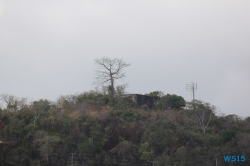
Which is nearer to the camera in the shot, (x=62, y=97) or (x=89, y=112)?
(x=89, y=112)

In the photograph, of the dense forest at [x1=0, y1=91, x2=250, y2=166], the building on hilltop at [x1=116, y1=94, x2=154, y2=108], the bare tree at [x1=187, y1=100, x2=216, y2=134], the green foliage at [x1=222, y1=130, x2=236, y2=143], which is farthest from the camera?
the building on hilltop at [x1=116, y1=94, x2=154, y2=108]

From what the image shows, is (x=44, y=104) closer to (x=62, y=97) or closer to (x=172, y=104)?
(x=62, y=97)

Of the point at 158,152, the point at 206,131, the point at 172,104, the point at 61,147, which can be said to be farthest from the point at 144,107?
the point at 61,147

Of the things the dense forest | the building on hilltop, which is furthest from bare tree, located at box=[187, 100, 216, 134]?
the building on hilltop

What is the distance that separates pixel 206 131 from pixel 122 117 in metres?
9.15

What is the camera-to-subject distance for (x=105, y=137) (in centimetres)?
3528

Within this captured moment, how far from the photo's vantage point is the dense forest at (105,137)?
32219 mm

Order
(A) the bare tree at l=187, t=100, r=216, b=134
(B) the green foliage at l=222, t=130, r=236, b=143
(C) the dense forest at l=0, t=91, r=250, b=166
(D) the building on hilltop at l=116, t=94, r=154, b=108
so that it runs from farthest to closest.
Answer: (D) the building on hilltop at l=116, t=94, r=154, b=108, (A) the bare tree at l=187, t=100, r=216, b=134, (B) the green foliage at l=222, t=130, r=236, b=143, (C) the dense forest at l=0, t=91, r=250, b=166

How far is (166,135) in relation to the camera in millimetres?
35062

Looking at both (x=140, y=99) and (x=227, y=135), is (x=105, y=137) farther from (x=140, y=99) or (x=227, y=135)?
(x=140, y=99)

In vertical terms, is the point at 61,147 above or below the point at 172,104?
below

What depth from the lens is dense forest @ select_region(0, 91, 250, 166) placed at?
32.2 m

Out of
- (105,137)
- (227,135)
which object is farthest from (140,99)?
(227,135)

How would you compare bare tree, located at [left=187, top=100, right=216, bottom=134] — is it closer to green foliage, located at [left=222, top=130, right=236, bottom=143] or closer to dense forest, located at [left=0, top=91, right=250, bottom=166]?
dense forest, located at [left=0, top=91, right=250, bottom=166]
